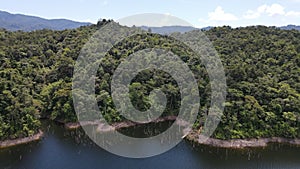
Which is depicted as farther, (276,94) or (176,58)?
(176,58)

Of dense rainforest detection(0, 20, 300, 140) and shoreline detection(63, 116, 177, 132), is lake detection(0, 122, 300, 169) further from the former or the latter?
shoreline detection(63, 116, 177, 132)

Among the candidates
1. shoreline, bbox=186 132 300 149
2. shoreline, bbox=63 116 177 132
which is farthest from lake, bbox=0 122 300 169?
shoreline, bbox=63 116 177 132

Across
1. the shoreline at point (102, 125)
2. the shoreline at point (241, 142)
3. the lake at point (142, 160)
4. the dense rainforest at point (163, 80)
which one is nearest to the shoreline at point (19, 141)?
the dense rainforest at point (163, 80)

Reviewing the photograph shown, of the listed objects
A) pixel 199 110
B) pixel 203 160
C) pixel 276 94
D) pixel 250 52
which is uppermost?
pixel 250 52

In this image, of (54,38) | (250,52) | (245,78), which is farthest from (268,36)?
(54,38)

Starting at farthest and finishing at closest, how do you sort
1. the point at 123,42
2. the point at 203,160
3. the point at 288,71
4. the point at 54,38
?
1. the point at 54,38
2. the point at 123,42
3. the point at 288,71
4. the point at 203,160

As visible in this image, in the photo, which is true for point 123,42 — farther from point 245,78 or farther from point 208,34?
point 245,78

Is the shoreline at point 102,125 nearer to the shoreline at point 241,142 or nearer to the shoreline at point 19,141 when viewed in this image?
the shoreline at point 19,141
